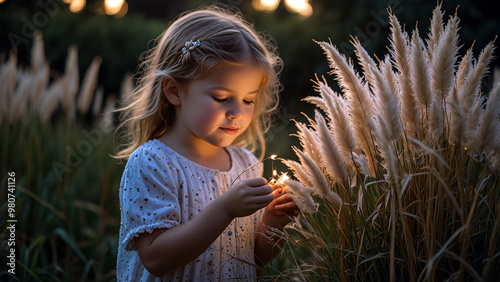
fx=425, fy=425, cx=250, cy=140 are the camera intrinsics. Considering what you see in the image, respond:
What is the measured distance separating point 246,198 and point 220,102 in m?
0.37

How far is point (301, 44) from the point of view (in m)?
5.11

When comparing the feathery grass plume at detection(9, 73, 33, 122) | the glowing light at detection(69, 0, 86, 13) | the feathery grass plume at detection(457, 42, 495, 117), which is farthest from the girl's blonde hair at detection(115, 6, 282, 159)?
the glowing light at detection(69, 0, 86, 13)

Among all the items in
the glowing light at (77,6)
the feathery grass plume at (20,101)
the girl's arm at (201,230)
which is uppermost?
the glowing light at (77,6)

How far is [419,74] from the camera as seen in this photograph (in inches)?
38.5

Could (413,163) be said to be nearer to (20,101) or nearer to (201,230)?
(201,230)

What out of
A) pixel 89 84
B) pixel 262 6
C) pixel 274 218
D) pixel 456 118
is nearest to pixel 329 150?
pixel 456 118

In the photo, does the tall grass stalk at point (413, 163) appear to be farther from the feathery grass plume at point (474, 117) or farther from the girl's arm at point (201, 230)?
the girl's arm at point (201, 230)

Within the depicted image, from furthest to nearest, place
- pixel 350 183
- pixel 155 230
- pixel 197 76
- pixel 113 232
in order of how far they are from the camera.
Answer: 1. pixel 113 232
2. pixel 197 76
3. pixel 155 230
4. pixel 350 183

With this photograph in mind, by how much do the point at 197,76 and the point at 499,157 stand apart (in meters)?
0.88

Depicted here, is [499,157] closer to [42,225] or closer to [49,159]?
[42,225]

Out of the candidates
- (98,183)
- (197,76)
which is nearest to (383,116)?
(197,76)

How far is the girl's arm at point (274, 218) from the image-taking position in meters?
1.34

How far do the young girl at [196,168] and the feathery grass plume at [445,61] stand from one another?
0.49 metres

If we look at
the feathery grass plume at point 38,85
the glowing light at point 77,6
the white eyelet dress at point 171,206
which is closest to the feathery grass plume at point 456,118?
the white eyelet dress at point 171,206
